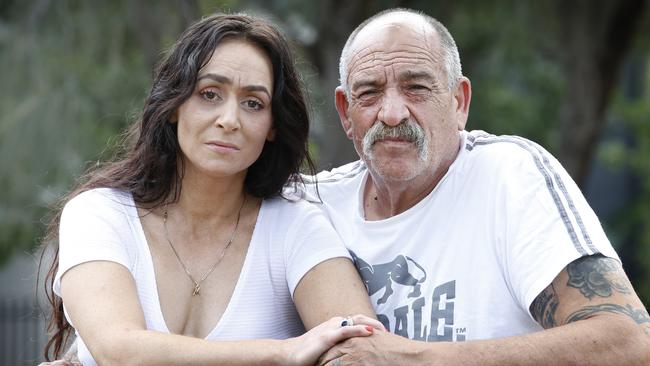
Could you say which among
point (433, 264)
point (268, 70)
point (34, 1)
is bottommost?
point (433, 264)

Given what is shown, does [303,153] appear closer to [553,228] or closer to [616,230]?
[553,228]

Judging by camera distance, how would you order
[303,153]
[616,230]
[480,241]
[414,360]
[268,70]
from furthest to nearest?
1. [616,230]
2. [303,153]
3. [268,70]
4. [480,241]
5. [414,360]

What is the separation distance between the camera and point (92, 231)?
3.13 meters

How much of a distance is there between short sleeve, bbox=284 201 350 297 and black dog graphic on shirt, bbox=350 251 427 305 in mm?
77

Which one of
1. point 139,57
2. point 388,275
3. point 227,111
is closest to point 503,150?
point 388,275

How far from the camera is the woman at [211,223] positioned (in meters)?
3.08

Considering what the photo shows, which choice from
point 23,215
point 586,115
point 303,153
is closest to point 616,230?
point 586,115

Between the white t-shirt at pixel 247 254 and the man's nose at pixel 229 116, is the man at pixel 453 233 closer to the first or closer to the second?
the white t-shirt at pixel 247 254

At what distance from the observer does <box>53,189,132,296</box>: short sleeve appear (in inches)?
121

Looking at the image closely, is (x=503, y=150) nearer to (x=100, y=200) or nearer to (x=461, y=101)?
(x=461, y=101)

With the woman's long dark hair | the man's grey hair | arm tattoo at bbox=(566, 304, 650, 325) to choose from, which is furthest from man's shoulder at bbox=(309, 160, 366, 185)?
arm tattoo at bbox=(566, 304, 650, 325)

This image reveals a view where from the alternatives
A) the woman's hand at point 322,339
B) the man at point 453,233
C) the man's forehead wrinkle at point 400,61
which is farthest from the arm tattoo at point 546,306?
the man's forehead wrinkle at point 400,61

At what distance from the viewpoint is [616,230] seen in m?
12.9

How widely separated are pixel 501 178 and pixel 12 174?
581cm
